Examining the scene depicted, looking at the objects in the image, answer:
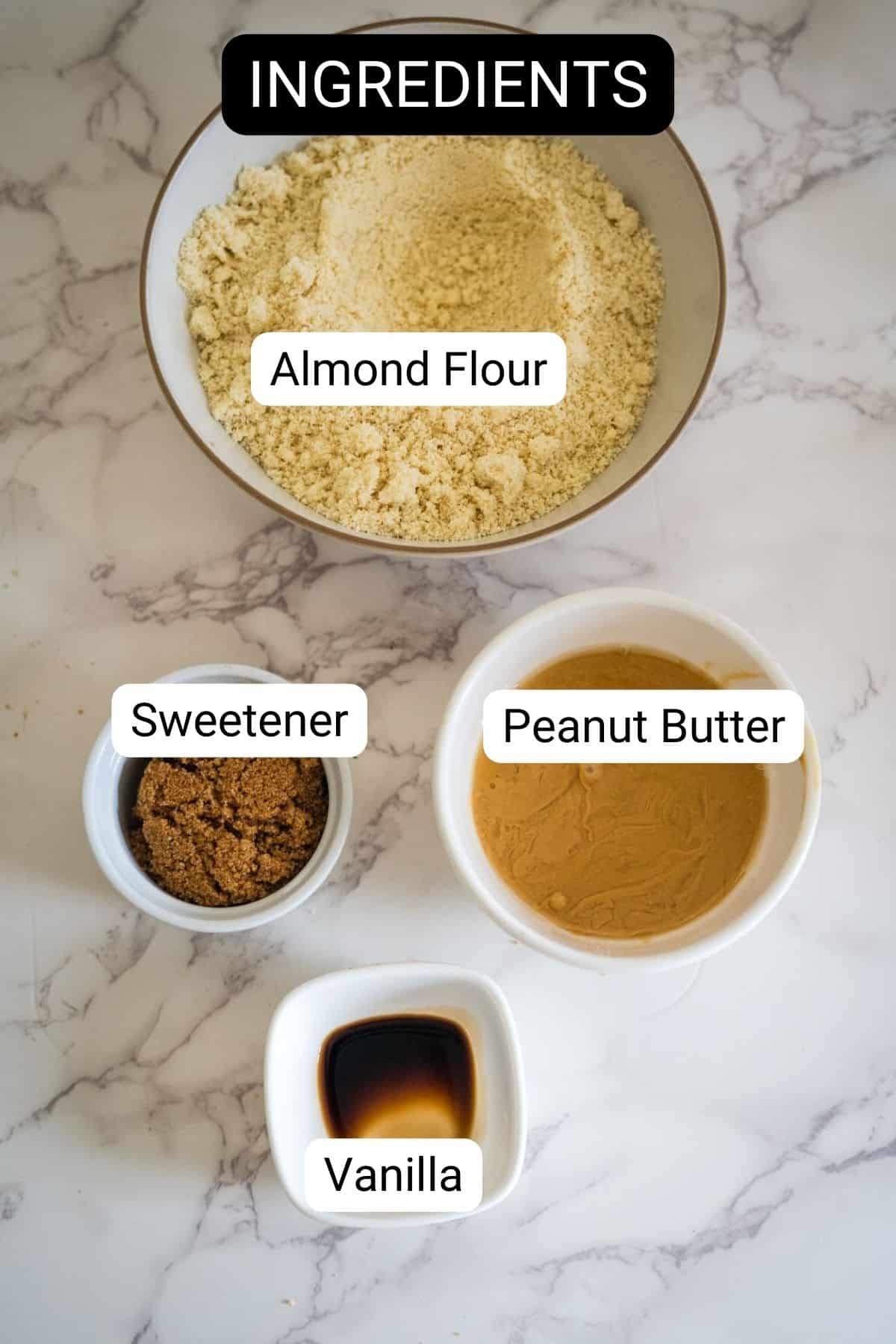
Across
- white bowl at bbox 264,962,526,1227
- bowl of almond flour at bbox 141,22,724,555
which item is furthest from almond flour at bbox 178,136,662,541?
white bowl at bbox 264,962,526,1227

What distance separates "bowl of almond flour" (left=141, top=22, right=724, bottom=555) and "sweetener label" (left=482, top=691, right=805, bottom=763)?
16 centimetres

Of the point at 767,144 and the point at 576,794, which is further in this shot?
the point at 767,144

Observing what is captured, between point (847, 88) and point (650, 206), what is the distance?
31cm

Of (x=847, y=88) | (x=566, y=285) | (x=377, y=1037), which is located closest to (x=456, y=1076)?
(x=377, y=1037)

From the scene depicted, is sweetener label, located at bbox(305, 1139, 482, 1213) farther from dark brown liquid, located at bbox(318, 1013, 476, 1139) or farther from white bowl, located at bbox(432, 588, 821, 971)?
white bowl, located at bbox(432, 588, 821, 971)

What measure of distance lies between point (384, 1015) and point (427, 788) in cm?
22

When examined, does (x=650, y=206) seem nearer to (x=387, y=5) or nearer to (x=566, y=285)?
(x=566, y=285)

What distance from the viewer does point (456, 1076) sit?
40.4 inches

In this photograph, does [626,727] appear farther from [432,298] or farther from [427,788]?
[432,298]

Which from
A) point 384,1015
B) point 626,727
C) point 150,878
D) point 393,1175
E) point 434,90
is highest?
point 434,90

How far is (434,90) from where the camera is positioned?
1.01 m

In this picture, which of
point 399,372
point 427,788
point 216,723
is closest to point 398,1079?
point 427,788

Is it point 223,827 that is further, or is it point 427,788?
point 427,788

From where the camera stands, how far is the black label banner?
100cm
